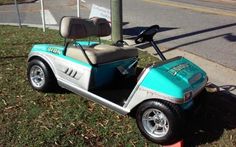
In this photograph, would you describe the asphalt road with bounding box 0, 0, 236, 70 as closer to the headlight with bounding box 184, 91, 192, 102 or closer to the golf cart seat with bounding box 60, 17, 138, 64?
the golf cart seat with bounding box 60, 17, 138, 64

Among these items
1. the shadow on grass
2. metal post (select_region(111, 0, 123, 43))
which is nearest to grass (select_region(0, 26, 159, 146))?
the shadow on grass

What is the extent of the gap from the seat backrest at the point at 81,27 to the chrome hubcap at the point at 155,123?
1.60 meters

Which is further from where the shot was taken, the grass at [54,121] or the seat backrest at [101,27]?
the seat backrest at [101,27]

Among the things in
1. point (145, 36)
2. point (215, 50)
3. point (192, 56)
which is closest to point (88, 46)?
point (145, 36)

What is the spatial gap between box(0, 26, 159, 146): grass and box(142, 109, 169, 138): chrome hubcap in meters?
0.17

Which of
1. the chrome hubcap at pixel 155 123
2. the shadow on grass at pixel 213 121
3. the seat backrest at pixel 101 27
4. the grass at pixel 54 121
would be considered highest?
the seat backrest at pixel 101 27

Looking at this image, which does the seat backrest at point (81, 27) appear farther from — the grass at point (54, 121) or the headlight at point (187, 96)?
the headlight at point (187, 96)

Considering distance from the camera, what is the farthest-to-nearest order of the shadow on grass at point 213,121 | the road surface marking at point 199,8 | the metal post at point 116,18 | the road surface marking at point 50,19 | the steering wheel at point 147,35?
the road surface marking at point 199,8
the road surface marking at point 50,19
the metal post at point 116,18
the steering wheel at point 147,35
the shadow on grass at point 213,121

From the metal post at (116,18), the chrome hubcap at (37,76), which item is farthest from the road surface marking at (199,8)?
the chrome hubcap at (37,76)

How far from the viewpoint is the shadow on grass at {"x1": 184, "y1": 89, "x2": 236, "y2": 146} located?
4704 mm

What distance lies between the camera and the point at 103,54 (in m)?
5.04

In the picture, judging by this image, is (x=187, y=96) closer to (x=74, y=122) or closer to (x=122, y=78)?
(x=122, y=78)

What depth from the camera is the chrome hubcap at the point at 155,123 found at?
4.41 m

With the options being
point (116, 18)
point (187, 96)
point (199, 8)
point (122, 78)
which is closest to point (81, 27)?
point (122, 78)
